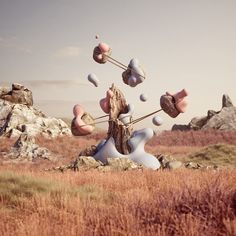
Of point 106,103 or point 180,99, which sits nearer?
point 180,99

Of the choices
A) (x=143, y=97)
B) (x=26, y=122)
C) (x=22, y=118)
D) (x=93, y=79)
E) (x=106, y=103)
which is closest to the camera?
(x=143, y=97)

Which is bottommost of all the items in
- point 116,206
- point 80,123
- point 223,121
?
point 116,206

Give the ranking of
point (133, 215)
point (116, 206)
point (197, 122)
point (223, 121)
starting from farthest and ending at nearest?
point (197, 122)
point (223, 121)
point (116, 206)
point (133, 215)

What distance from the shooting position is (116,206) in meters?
5.66

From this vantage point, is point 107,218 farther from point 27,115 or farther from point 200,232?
point 27,115

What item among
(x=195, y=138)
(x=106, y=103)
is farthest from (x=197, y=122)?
(x=106, y=103)

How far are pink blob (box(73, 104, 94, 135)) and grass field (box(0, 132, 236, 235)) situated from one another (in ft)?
12.3

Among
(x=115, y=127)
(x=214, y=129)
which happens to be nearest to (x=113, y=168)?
(x=115, y=127)

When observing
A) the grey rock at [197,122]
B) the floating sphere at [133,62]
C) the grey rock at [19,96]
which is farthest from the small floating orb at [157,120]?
the grey rock at [197,122]

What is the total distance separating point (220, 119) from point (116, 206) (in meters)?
30.1

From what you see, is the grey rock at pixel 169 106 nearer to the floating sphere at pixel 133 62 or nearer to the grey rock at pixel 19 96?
the floating sphere at pixel 133 62

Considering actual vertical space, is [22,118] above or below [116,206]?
above

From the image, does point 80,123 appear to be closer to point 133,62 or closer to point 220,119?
point 133,62

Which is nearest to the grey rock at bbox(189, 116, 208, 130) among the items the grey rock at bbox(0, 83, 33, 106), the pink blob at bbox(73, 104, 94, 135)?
the grey rock at bbox(0, 83, 33, 106)
